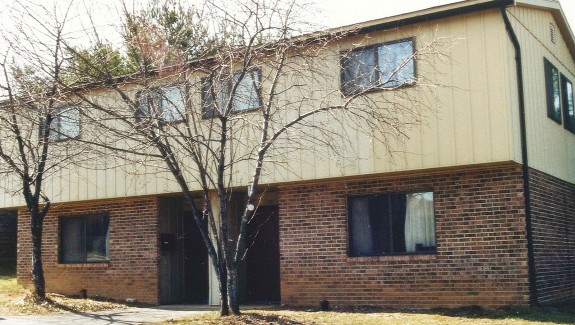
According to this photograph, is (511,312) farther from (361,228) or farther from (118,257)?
(118,257)

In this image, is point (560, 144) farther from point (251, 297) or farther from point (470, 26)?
point (251, 297)

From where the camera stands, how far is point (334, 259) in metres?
14.5

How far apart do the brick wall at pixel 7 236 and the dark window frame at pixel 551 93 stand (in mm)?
19259

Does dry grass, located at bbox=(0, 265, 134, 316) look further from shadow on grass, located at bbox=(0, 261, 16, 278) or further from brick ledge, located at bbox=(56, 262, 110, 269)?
shadow on grass, located at bbox=(0, 261, 16, 278)

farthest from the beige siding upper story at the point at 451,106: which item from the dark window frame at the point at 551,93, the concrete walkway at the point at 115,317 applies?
the concrete walkway at the point at 115,317

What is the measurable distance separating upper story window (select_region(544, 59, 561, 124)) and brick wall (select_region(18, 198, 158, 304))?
31.3 feet

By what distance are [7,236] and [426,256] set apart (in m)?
17.9

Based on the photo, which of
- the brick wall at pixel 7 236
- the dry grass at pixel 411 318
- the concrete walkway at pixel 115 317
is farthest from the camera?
the brick wall at pixel 7 236

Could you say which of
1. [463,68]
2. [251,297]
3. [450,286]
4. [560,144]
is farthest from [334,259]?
[560,144]

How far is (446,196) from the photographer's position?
13.4 meters

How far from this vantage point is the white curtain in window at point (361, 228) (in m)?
14.3

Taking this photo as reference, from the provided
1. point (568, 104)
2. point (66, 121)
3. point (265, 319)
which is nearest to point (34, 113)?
point (66, 121)

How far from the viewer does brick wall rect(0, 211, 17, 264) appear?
83.1 feet

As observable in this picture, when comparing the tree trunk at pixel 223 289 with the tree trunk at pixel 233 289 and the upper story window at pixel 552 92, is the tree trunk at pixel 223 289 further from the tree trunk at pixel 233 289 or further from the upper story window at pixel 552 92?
the upper story window at pixel 552 92
